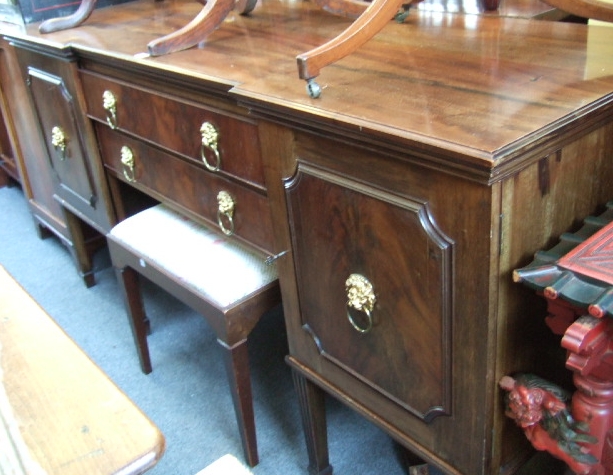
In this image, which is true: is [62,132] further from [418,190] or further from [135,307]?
[418,190]

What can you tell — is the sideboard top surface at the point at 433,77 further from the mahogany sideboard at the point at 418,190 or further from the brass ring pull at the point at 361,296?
the brass ring pull at the point at 361,296

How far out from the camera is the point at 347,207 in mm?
871

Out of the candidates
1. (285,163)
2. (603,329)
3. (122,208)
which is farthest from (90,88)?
(603,329)

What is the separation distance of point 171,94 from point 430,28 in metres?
0.49

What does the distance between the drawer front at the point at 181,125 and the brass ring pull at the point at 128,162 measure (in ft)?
0.17

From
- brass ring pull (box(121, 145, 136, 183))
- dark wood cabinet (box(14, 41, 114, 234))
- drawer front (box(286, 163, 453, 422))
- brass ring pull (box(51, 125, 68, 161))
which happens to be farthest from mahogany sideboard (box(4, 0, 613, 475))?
brass ring pull (box(51, 125, 68, 161))

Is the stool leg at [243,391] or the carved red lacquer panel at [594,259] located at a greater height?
the carved red lacquer panel at [594,259]

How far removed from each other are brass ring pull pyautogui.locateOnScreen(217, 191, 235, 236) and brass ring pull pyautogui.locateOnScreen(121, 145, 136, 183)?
34 cm

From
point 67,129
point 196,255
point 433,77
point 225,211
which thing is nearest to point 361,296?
point 433,77

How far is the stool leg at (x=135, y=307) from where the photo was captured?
1.57m

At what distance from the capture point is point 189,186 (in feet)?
4.42

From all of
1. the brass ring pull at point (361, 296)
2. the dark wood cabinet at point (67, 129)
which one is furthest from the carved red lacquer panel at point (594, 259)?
the dark wood cabinet at point (67, 129)

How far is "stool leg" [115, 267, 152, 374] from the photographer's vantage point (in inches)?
61.8

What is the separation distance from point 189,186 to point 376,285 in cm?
59
